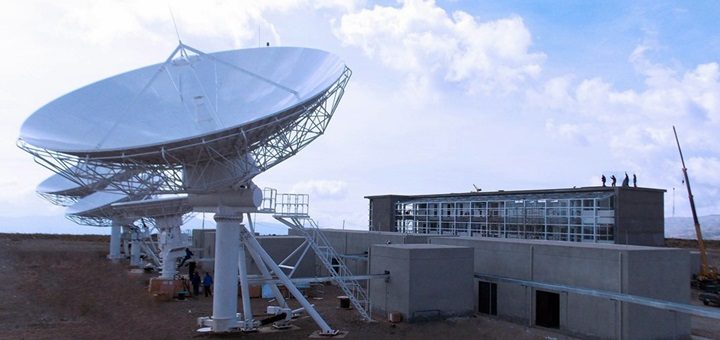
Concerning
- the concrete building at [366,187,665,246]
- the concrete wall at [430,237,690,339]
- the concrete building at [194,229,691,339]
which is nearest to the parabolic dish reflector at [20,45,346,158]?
the concrete building at [194,229,691,339]

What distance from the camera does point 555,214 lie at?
38125 millimetres

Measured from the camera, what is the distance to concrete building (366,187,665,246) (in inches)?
1379

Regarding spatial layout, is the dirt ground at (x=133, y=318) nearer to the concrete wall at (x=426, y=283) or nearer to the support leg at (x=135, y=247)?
the concrete wall at (x=426, y=283)

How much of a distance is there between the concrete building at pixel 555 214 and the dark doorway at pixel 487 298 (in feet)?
39.4

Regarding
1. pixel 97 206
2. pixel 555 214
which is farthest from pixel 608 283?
pixel 97 206

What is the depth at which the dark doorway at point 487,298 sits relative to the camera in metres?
25.9

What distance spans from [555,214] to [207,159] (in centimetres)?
2542

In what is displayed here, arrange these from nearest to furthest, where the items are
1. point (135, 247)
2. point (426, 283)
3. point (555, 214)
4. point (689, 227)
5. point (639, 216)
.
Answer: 1. point (426, 283)
2. point (639, 216)
3. point (555, 214)
4. point (135, 247)
5. point (689, 227)

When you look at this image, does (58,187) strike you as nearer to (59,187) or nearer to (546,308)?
(59,187)

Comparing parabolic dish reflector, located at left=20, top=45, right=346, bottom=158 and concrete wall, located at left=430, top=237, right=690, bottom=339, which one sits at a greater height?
parabolic dish reflector, located at left=20, top=45, right=346, bottom=158

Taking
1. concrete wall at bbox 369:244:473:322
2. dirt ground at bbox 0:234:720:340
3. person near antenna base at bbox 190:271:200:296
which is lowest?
dirt ground at bbox 0:234:720:340

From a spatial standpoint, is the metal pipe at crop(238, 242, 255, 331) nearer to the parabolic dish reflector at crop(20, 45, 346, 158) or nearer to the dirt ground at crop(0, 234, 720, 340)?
the dirt ground at crop(0, 234, 720, 340)

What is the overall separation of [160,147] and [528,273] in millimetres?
15149

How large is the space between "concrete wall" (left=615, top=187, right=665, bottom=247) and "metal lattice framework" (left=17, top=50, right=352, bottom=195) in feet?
69.6
